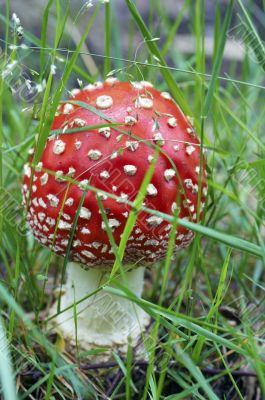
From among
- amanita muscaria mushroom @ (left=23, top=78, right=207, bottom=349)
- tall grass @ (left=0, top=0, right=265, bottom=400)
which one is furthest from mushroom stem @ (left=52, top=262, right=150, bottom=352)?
amanita muscaria mushroom @ (left=23, top=78, right=207, bottom=349)

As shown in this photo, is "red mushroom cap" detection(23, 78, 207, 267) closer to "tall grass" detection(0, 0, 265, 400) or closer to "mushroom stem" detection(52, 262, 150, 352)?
"tall grass" detection(0, 0, 265, 400)

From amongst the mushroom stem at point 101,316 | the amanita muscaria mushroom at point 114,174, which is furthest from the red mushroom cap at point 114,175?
the mushroom stem at point 101,316

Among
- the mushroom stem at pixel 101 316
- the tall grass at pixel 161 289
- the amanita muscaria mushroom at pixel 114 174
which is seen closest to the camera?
the tall grass at pixel 161 289

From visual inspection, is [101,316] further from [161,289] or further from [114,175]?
[114,175]

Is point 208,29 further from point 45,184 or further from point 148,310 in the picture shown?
point 148,310

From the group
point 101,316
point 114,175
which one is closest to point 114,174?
point 114,175

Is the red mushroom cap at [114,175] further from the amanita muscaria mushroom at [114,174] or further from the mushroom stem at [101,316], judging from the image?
the mushroom stem at [101,316]

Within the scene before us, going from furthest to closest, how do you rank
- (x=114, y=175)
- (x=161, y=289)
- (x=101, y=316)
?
1. (x=101, y=316)
2. (x=161, y=289)
3. (x=114, y=175)

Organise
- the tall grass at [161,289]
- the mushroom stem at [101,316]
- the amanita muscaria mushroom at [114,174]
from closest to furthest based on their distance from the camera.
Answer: the tall grass at [161,289] → the amanita muscaria mushroom at [114,174] → the mushroom stem at [101,316]

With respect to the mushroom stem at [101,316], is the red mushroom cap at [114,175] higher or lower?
higher
